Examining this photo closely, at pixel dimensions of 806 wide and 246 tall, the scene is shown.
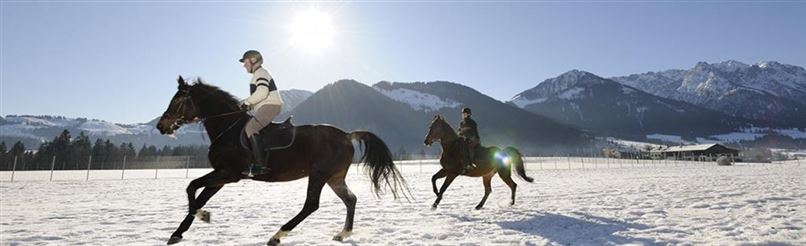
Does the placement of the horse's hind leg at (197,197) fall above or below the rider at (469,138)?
below

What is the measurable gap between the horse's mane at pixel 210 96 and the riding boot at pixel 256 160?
31.5 inches

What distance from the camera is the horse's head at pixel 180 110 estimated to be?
681cm

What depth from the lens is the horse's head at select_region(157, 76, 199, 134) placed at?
681 cm

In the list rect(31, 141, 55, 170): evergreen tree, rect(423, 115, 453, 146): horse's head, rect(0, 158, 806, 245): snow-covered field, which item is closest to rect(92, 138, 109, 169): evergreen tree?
rect(31, 141, 55, 170): evergreen tree

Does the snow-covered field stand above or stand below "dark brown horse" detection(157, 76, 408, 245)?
below

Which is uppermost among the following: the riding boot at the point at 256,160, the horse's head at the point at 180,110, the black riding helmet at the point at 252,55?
the black riding helmet at the point at 252,55

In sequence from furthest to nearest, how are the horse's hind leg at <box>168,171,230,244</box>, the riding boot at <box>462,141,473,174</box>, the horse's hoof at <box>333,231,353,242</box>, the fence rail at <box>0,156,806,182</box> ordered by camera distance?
the fence rail at <box>0,156,806,182</box>
the riding boot at <box>462,141,473,174</box>
the horse's hoof at <box>333,231,353,242</box>
the horse's hind leg at <box>168,171,230,244</box>

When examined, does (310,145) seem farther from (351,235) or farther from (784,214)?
(784,214)

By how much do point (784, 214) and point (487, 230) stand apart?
573 centimetres

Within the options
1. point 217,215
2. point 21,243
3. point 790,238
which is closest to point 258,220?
point 217,215

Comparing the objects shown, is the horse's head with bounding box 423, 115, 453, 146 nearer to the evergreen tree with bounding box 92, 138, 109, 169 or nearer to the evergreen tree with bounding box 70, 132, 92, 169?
the evergreen tree with bounding box 70, 132, 92, 169

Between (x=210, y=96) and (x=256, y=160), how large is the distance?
1.44 meters

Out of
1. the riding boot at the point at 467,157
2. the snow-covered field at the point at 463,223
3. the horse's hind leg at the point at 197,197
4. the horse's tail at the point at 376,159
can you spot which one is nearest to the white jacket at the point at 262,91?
the horse's hind leg at the point at 197,197

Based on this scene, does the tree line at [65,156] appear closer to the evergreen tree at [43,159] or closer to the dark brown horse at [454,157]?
the evergreen tree at [43,159]
